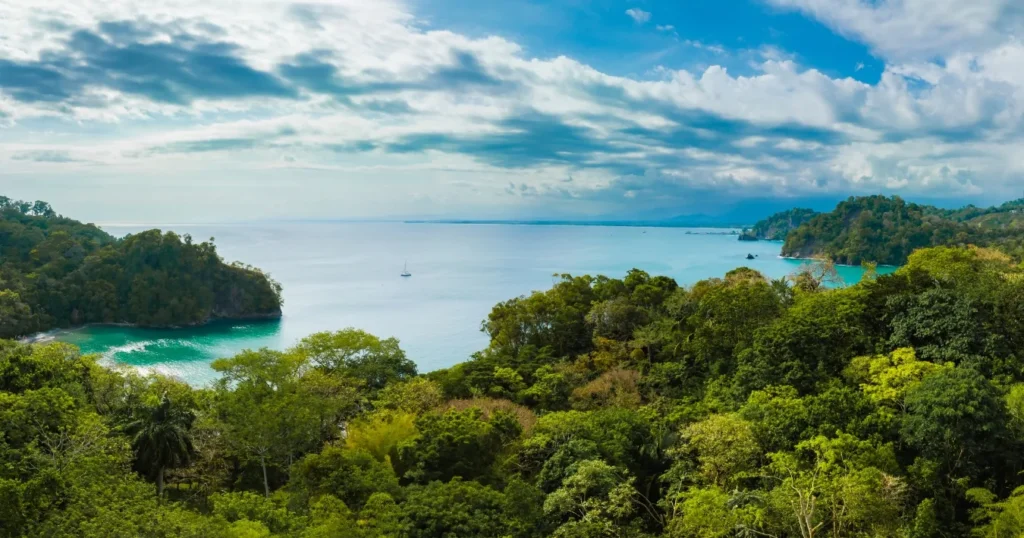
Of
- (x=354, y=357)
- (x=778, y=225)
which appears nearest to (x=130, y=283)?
(x=354, y=357)

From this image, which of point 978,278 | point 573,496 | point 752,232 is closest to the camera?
point 573,496

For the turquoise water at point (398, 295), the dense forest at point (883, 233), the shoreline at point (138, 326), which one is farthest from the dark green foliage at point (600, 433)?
the dense forest at point (883, 233)

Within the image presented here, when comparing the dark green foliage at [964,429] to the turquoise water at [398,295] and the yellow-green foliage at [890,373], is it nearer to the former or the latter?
the yellow-green foliage at [890,373]

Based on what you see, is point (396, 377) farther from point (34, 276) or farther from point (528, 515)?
point (34, 276)

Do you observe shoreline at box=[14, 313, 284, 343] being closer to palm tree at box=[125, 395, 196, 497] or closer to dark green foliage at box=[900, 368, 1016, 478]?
palm tree at box=[125, 395, 196, 497]

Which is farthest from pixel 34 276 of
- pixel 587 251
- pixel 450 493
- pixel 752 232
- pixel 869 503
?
pixel 752 232
